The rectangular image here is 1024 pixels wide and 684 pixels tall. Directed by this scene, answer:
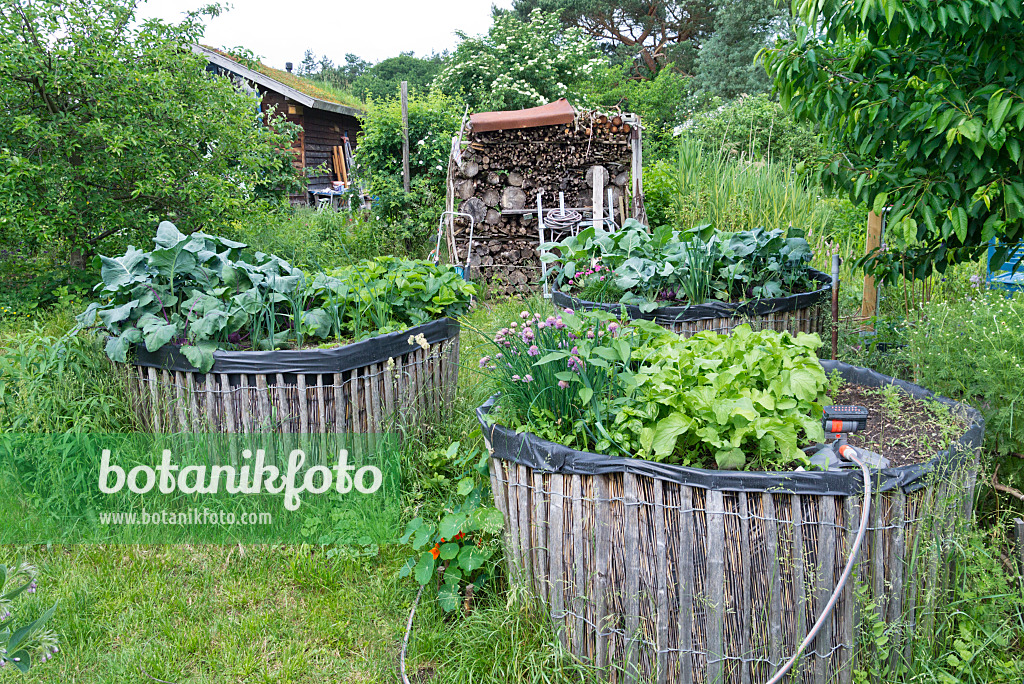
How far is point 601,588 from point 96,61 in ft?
20.8

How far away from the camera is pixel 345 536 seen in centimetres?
291

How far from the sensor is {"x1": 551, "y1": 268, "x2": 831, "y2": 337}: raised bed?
12.4 ft

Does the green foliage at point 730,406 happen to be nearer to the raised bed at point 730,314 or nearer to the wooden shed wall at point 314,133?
the raised bed at point 730,314

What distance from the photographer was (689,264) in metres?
3.84

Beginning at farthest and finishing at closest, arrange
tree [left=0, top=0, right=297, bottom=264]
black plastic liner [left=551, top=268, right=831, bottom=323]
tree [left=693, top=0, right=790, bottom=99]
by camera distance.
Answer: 1. tree [left=693, top=0, right=790, bottom=99]
2. tree [left=0, top=0, right=297, bottom=264]
3. black plastic liner [left=551, top=268, right=831, bottom=323]

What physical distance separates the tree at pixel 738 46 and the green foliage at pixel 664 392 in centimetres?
2176

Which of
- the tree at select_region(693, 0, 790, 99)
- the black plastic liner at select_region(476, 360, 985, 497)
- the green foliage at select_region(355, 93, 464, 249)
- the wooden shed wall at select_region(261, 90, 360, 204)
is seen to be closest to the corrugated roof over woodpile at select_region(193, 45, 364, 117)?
the wooden shed wall at select_region(261, 90, 360, 204)

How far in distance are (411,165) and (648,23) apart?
1890 cm

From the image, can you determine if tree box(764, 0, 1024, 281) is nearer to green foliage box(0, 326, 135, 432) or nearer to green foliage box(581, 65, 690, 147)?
green foliage box(0, 326, 135, 432)

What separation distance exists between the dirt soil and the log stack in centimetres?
619

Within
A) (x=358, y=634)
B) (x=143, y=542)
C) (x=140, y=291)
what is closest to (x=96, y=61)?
(x=140, y=291)

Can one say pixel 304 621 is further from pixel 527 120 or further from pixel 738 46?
pixel 738 46

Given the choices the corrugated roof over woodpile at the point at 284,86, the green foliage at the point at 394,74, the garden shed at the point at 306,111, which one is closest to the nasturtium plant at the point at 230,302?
the garden shed at the point at 306,111

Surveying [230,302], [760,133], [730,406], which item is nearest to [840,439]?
[730,406]
